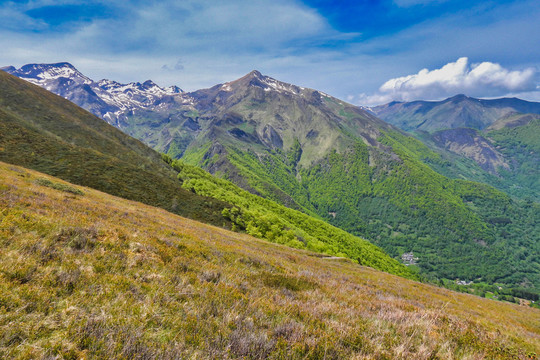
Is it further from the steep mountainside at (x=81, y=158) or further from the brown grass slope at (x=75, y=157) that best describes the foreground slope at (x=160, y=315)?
the steep mountainside at (x=81, y=158)

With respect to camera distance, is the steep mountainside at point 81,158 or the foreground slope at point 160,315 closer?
the foreground slope at point 160,315

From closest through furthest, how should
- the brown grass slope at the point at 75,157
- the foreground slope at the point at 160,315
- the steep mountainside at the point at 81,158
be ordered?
the foreground slope at the point at 160,315, the brown grass slope at the point at 75,157, the steep mountainside at the point at 81,158

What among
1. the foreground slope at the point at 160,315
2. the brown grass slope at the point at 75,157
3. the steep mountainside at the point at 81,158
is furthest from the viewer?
the steep mountainside at the point at 81,158

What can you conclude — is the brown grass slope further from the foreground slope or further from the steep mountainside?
the foreground slope

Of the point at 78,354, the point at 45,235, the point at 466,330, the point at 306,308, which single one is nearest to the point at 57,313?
the point at 78,354

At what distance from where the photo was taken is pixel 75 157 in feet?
147

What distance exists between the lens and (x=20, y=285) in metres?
4.47

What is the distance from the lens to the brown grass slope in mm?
39500

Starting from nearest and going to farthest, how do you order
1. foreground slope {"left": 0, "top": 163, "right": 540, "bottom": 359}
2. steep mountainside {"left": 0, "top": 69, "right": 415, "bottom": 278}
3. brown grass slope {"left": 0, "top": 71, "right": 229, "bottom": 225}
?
foreground slope {"left": 0, "top": 163, "right": 540, "bottom": 359}, brown grass slope {"left": 0, "top": 71, "right": 229, "bottom": 225}, steep mountainside {"left": 0, "top": 69, "right": 415, "bottom": 278}

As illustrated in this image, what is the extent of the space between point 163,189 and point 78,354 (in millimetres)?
52010

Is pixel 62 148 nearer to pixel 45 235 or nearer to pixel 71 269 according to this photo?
pixel 45 235

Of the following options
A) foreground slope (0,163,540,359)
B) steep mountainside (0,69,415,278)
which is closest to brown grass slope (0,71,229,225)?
steep mountainside (0,69,415,278)

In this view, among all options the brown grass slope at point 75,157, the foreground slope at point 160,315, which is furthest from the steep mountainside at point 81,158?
the foreground slope at point 160,315

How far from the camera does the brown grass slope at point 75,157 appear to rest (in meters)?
39.5
